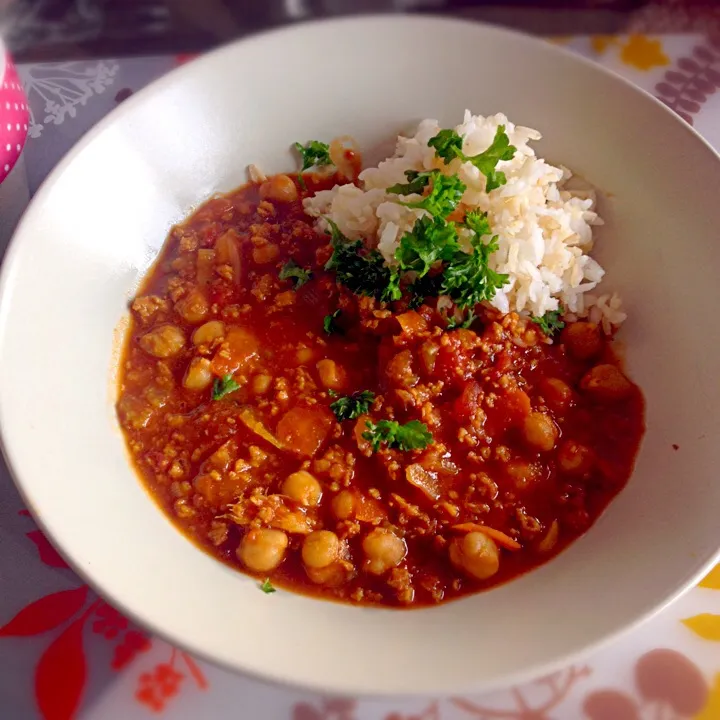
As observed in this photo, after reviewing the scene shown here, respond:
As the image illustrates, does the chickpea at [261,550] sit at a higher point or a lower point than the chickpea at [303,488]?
lower

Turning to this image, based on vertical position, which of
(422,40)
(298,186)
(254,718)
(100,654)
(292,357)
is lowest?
(100,654)

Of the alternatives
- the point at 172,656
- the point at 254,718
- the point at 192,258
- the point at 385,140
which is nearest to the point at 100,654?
the point at 172,656

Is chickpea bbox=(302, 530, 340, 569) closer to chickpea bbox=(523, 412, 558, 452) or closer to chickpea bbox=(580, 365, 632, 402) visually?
chickpea bbox=(523, 412, 558, 452)

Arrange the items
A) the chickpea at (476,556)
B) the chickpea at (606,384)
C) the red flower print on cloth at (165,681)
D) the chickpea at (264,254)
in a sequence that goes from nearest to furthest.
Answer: the red flower print on cloth at (165,681) < the chickpea at (476,556) < the chickpea at (606,384) < the chickpea at (264,254)

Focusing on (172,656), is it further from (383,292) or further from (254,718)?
(383,292)

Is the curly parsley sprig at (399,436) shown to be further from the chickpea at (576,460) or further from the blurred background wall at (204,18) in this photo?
the blurred background wall at (204,18)

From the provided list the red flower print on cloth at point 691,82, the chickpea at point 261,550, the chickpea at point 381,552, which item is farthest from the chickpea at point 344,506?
→ the red flower print on cloth at point 691,82

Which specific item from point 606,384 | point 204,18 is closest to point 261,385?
point 606,384
